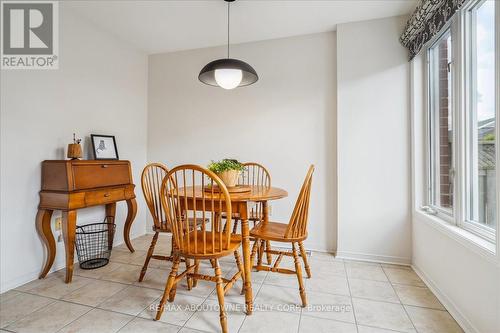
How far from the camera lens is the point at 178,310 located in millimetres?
1760

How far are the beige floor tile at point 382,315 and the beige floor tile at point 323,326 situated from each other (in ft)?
0.36

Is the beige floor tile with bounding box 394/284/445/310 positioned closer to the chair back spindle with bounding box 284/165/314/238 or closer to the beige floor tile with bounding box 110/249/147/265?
the chair back spindle with bounding box 284/165/314/238

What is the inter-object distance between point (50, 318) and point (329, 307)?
1.89 m

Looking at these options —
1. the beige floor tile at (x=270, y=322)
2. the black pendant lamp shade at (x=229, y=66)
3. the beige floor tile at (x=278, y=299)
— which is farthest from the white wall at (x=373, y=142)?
the beige floor tile at (x=270, y=322)

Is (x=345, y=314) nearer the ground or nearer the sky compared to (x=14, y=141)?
nearer the ground

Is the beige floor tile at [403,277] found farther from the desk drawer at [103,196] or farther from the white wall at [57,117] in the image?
the white wall at [57,117]

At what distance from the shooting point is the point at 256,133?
10.3ft

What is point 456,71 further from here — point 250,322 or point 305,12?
point 250,322

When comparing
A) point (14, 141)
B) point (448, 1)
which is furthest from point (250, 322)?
point (448, 1)

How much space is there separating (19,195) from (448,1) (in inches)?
141

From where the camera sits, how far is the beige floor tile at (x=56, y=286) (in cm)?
198

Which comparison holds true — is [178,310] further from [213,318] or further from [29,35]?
[29,35]

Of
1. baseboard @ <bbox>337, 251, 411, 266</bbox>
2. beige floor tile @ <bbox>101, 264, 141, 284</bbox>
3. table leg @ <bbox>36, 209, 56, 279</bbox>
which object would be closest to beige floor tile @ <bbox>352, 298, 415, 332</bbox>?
baseboard @ <bbox>337, 251, 411, 266</bbox>

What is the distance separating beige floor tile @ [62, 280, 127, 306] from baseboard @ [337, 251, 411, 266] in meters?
2.16
